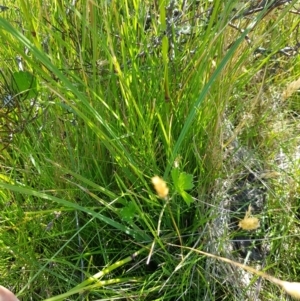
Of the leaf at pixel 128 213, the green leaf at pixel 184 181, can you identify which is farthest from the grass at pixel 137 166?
the green leaf at pixel 184 181

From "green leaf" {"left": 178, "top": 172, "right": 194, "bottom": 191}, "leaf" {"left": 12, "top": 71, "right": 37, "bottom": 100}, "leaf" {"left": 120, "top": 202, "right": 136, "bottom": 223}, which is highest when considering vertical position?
"leaf" {"left": 12, "top": 71, "right": 37, "bottom": 100}

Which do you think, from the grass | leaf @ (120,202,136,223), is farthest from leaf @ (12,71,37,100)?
leaf @ (120,202,136,223)

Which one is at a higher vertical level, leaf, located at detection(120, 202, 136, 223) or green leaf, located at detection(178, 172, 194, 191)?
green leaf, located at detection(178, 172, 194, 191)

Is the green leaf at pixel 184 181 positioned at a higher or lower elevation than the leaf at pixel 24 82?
lower

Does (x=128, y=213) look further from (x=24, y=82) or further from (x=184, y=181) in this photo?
(x=24, y=82)

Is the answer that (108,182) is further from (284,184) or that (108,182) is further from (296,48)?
(296,48)

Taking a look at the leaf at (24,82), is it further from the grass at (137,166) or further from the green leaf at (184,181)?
the green leaf at (184,181)

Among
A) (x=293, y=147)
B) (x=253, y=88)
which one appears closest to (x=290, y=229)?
(x=293, y=147)

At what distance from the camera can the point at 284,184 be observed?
0.97 m

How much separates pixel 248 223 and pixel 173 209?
1.03 feet

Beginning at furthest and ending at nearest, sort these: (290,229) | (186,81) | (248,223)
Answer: (290,229), (186,81), (248,223)

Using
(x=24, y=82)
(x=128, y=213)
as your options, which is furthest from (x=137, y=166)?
(x=24, y=82)

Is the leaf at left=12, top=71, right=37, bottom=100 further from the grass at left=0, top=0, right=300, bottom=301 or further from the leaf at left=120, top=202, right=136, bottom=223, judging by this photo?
the leaf at left=120, top=202, right=136, bottom=223

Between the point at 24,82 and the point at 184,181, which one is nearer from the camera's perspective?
the point at 184,181
